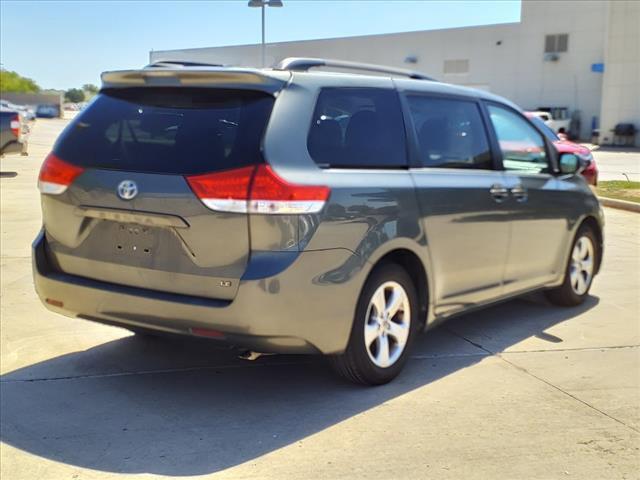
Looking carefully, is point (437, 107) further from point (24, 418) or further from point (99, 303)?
point (24, 418)

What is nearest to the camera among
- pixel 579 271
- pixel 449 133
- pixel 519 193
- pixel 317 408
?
pixel 317 408

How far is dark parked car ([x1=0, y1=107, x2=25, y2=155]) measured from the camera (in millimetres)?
17797

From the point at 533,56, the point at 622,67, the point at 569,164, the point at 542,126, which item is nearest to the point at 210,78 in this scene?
the point at 569,164

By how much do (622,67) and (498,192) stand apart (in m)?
35.0

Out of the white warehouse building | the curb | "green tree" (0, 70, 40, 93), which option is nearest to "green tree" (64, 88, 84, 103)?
"green tree" (0, 70, 40, 93)

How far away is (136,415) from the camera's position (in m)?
4.20

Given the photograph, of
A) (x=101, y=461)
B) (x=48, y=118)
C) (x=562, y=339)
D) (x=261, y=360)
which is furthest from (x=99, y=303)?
(x=48, y=118)

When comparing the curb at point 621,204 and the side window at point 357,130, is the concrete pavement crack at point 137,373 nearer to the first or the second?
the side window at point 357,130

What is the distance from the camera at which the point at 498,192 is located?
5.40 m

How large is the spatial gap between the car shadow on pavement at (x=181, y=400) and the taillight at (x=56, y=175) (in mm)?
1169

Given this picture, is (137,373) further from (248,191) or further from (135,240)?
(248,191)

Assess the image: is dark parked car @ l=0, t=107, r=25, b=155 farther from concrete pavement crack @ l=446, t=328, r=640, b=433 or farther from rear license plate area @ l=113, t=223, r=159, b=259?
rear license plate area @ l=113, t=223, r=159, b=259

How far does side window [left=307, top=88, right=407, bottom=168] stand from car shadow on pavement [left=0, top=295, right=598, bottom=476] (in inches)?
53.5

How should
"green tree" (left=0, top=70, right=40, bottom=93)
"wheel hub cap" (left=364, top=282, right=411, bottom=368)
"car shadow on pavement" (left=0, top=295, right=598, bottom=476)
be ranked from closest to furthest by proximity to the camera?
"car shadow on pavement" (left=0, top=295, right=598, bottom=476) → "wheel hub cap" (left=364, top=282, right=411, bottom=368) → "green tree" (left=0, top=70, right=40, bottom=93)
